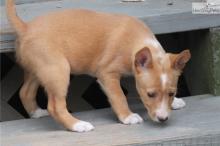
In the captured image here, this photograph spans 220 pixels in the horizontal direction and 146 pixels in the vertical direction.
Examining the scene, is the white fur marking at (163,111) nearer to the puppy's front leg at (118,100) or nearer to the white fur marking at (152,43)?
the puppy's front leg at (118,100)

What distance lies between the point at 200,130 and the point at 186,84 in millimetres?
1247

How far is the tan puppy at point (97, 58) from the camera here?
12.3ft

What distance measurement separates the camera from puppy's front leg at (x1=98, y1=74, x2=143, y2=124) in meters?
3.94

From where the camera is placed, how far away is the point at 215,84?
445 cm

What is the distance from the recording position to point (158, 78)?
372 centimetres

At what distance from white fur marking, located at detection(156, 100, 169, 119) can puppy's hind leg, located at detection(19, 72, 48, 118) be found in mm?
921

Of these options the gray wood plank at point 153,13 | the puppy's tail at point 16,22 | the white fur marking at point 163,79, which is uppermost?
the puppy's tail at point 16,22

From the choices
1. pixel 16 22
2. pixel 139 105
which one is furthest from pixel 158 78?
pixel 16 22

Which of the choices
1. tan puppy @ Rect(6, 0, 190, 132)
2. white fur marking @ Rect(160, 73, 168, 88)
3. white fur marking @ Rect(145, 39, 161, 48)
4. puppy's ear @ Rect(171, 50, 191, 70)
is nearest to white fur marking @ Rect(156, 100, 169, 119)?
tan puppy @ Rect(6, 0, 190, 132)

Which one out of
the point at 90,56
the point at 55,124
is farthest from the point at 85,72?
the point at 55,124

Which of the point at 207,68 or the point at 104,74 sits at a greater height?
the point at 104,74

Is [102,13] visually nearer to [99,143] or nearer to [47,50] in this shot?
[47,50]

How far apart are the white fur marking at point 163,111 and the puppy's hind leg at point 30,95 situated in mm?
921

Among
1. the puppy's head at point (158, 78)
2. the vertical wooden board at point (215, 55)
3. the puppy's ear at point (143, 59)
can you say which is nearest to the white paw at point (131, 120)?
the puppy's head at point (158, 78)
